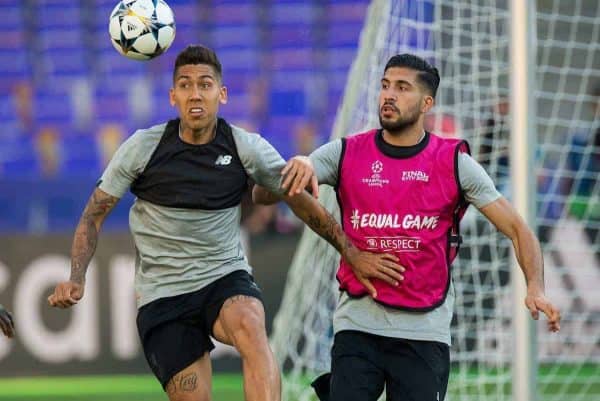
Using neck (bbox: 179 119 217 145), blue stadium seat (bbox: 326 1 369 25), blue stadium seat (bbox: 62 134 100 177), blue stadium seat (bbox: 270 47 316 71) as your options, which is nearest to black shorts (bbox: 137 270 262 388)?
neck (bbox: 179 119 217 145)

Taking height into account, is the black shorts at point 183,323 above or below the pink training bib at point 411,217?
below

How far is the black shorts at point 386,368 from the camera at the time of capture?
5.67 meters

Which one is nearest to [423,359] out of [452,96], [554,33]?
[452,96]

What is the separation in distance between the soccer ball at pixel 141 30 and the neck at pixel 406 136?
113 cm

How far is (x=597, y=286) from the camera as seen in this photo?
414 inches

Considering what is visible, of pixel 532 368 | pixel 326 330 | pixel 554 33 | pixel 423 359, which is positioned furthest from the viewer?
pixel 554 33

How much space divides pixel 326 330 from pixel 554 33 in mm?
8255

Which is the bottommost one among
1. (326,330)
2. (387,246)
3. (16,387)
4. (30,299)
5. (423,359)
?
(16,387)

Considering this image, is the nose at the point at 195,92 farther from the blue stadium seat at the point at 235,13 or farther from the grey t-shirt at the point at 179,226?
the blue stadium seat at the point at 235,13

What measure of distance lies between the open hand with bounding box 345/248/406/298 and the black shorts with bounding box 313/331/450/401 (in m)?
0.22

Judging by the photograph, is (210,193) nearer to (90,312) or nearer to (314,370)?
(314,370)

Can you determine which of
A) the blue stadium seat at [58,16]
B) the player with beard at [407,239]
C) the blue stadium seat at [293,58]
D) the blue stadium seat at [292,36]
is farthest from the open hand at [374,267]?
the blue stadium seat at [58,16]

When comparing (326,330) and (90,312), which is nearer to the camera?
(326,330)

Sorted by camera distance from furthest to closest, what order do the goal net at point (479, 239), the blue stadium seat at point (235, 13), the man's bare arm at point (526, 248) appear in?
the blue stadium seat at point (235, 13) → the goal net at point (479, 239) → the man's bare arm at point (526, 248)
